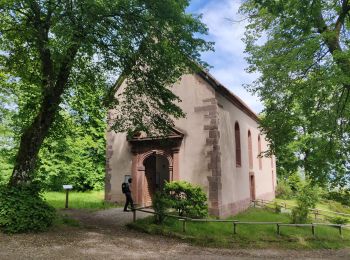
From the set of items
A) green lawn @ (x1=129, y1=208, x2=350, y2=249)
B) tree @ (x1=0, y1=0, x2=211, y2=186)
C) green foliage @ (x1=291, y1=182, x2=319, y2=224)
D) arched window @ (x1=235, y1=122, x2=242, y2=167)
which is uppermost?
tree @ (x1=0, y1=0, x2=211, y2=186)

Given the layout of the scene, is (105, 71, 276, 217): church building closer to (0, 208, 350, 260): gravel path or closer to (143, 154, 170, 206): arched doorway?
(143, 154, 170, 206): arched doorway

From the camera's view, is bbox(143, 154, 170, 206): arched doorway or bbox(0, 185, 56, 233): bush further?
bbox(143, 154, 170, 206): arched doorway

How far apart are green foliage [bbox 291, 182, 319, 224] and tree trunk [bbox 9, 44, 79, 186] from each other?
11532 millimetres

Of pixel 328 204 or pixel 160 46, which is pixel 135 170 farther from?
pixel 328 204

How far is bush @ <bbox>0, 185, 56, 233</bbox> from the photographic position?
9.51m

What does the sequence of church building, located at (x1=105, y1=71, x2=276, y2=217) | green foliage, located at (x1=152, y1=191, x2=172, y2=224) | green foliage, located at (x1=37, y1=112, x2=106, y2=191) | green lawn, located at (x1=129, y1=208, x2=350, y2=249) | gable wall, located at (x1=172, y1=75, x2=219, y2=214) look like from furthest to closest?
green foliage, located at (x1=37, y1=112, x2=106, y2=191)
church building, located at (x1=105, y1=71, x2=276, y2=217)
gable wall, located at (x1=172, y1=75, x2=219, y2=214)
green foliage, located at (x1=152, y1=191, x2=172, y2=224)
green lawn, located at (x1=129, y1=208, x2=350, y2=249)

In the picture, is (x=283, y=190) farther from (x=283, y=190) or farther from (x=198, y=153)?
(x=198, y=153)

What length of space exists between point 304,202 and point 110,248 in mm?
11490

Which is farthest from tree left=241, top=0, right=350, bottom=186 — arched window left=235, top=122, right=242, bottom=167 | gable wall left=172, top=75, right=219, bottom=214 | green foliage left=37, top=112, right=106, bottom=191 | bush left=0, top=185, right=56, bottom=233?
green foliage left=37, top=112, right=106, bottom=191

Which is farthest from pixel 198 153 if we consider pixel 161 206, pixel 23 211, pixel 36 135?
pixel 23 211

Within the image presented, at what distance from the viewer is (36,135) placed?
35.6 feet

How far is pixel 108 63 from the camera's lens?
37.8 ft

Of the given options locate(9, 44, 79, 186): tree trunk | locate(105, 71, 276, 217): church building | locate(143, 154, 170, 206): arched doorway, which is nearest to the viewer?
locate(9, 44, 79, 186): tree trunk

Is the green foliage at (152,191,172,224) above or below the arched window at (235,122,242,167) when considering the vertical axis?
below
